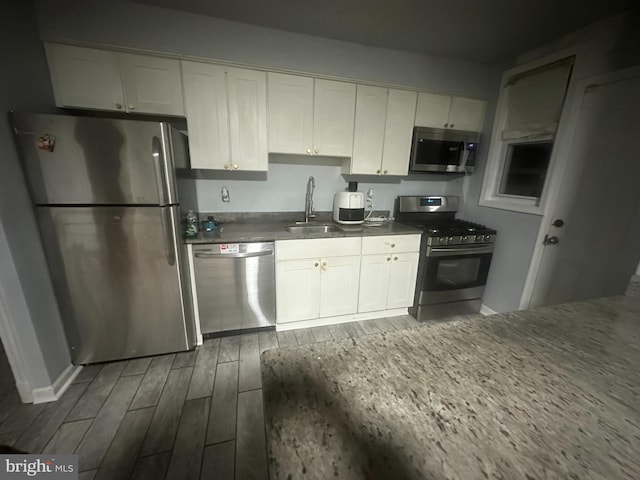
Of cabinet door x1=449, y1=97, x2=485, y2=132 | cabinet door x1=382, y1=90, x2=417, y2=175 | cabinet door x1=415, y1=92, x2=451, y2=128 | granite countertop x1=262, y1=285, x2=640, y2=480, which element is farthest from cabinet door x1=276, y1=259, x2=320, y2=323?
cabinet door x1=449, y1=97, x2=485, y2=132

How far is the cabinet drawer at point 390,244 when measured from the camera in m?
2.22

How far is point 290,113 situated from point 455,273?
7.09 ft

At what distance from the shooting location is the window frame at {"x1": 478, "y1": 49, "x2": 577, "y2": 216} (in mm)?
1954

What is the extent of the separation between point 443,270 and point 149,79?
2914 millimetres

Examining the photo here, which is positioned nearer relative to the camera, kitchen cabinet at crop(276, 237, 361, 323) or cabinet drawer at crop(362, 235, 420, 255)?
kitchen cabinet at crop(276, 237, 361, 323)

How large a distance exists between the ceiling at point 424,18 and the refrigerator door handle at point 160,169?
1.06m

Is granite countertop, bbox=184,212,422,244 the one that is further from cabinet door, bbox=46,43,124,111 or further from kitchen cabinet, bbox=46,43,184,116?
cabinet door, bbox=46,43,124,111

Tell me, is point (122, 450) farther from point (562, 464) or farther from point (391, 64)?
point (391, 64)

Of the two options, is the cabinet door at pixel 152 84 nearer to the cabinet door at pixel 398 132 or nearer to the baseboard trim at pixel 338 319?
the cabinet door at pixel 398 132

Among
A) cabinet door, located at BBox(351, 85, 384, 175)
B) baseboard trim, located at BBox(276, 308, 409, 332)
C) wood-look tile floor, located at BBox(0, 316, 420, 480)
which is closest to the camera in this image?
wood-look tile floor, located at BBox(0, 316, 420, 480)

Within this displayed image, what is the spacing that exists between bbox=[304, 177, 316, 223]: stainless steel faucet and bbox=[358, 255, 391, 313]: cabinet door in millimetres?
725

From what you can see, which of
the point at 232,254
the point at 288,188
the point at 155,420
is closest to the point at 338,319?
the point at 232,254

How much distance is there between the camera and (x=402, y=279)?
7.87ft

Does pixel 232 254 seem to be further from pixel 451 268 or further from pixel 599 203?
pixel 599 203
